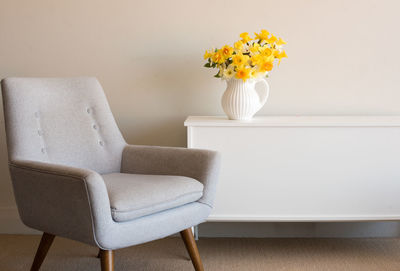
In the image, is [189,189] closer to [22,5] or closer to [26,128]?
[26,128]

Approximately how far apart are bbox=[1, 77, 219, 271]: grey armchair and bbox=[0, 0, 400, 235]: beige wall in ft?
1.24

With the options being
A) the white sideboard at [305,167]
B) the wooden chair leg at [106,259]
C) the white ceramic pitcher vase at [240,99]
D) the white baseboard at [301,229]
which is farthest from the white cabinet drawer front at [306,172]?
the wooden chair leg at [106,259]

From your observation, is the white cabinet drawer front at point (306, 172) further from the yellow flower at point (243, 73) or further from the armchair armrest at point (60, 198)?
the armchair armrest at point (60, 198)

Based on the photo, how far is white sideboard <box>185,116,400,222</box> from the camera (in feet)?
8.19

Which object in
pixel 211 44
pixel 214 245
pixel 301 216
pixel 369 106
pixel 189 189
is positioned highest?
pixel 211 44

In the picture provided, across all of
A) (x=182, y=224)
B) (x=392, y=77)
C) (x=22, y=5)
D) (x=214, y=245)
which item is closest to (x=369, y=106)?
(x=392, y=77)

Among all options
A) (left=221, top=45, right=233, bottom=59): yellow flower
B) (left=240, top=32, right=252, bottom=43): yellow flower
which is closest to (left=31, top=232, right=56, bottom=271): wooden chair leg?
(left=221, top=45, right=233, bottom=59): yellow flower

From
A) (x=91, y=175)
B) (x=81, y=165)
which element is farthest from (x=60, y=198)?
(x=81, y=165)

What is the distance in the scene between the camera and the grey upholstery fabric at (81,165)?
1.89 m

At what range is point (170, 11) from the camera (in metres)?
2.82

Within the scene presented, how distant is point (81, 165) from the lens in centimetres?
238

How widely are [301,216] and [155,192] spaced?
0.83 m

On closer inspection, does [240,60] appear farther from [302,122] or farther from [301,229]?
[301,229]

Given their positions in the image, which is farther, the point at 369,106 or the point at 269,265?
the point at 369,106
